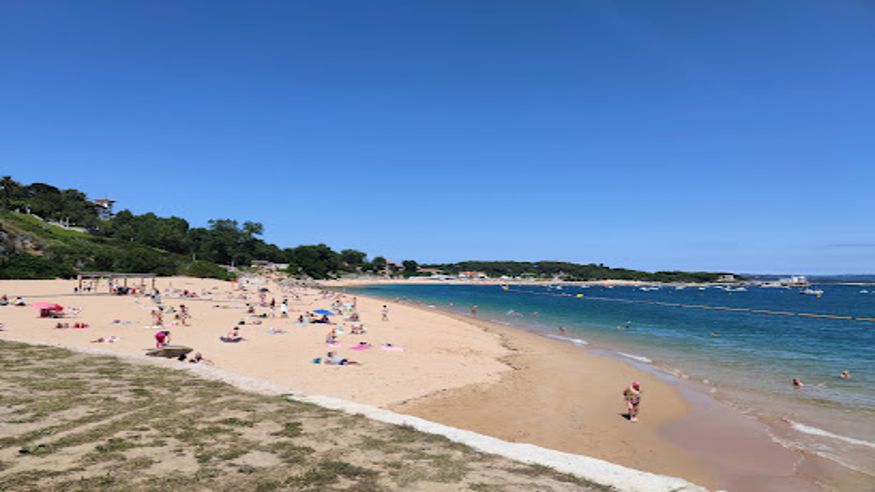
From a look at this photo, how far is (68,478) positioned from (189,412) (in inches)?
114

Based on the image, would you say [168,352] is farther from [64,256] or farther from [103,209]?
[103,209]

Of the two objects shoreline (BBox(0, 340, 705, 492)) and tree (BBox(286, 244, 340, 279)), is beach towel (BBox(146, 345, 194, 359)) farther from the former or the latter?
tree (BBox(286, 244, 340, 279))

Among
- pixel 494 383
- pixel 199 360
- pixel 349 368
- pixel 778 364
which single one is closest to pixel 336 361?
pixel 349 368

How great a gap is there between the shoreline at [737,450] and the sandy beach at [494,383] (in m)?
0.05

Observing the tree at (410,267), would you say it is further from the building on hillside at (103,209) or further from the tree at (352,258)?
the building on hillside at (103,209)

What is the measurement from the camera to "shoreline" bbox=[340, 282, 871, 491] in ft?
30.9

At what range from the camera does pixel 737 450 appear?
1114 cm

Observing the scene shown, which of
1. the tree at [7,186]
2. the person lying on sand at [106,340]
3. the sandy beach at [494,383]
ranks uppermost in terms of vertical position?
the tree at [7,186]

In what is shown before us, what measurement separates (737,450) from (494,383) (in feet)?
24.1

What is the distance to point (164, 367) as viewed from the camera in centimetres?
1247

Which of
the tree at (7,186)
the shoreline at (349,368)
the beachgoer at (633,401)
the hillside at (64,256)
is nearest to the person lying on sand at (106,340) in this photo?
the shoreline at (349,368)

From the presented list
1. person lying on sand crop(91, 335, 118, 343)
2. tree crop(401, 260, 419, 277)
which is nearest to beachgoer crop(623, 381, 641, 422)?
person lying on sand crop(91, 335, 118, 343)

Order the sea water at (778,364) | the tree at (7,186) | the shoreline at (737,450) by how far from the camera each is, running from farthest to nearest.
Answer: the tree at (7,186), the sea water at (778,364), the shoreline at (737,450)

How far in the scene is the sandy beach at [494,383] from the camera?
35.1 feet
